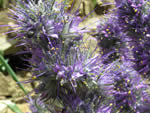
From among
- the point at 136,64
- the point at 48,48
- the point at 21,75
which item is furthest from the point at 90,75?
the point at 21,75

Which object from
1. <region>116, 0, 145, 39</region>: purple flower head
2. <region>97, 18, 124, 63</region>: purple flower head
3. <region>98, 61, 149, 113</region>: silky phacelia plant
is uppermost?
<region>116, 0, 145, 39</region>: purple flower head

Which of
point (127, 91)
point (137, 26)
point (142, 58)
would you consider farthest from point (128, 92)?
point (137, 26)

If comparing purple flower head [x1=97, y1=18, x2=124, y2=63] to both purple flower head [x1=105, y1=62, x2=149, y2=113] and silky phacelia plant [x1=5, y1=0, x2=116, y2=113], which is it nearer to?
purple flower head [x1=105, y1=62, x2=149, y2=113]

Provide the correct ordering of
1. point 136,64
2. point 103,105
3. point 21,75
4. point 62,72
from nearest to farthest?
point 62,72, point 103,105, point 136,64, point 21,75

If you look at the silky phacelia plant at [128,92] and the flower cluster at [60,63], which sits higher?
the flower cluster at [60,63]

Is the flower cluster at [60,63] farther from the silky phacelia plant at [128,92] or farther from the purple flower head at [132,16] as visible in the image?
the purple flower head at [132,16]

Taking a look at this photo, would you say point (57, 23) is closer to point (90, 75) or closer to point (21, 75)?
point (90, 75)

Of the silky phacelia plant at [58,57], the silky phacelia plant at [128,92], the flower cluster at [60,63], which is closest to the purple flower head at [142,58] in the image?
the silky phacelia plant at [128,92]

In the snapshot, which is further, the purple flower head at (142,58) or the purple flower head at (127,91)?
the purple flower head at (142,58)

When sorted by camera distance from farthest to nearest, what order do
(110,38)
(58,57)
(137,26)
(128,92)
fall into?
(110,38) < (137,26) < (128,92) < (58,57)

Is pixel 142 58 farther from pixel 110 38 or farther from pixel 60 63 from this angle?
pixel 60 63

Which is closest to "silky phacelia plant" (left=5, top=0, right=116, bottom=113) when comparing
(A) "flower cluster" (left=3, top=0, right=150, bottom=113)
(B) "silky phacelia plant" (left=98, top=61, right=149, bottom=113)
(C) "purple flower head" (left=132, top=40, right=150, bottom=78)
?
(A) "flower cluster" (left=3, top=0, right=150, bottom=113)
